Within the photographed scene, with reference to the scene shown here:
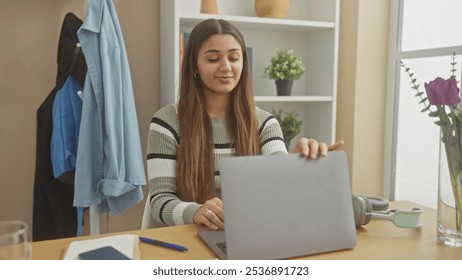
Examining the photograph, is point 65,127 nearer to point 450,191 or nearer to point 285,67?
point 285,67

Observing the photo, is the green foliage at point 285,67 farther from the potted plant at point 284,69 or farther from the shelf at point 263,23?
the shelf at point 263,23

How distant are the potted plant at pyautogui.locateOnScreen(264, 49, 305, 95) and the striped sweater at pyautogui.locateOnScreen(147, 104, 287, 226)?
2.66 ft

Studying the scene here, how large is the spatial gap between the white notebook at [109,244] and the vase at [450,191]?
2.05 ft

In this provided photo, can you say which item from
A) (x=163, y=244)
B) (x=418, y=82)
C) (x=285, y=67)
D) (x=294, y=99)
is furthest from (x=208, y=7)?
(x=163, y=244)

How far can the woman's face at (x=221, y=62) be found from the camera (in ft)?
4.65

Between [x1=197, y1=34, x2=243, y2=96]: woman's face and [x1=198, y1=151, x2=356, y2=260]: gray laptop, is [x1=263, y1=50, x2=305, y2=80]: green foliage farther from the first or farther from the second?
[x1=198, y1=151, x2=356, y2=260]: gray laptop

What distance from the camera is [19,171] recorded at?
2123 mm

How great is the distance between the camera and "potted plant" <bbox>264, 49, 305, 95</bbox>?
7.64 ft

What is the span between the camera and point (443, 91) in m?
0.86

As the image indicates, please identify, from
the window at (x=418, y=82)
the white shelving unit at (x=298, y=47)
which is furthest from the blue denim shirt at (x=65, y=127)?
the window at (x=418, y=82)

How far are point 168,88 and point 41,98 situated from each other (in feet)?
1.96
